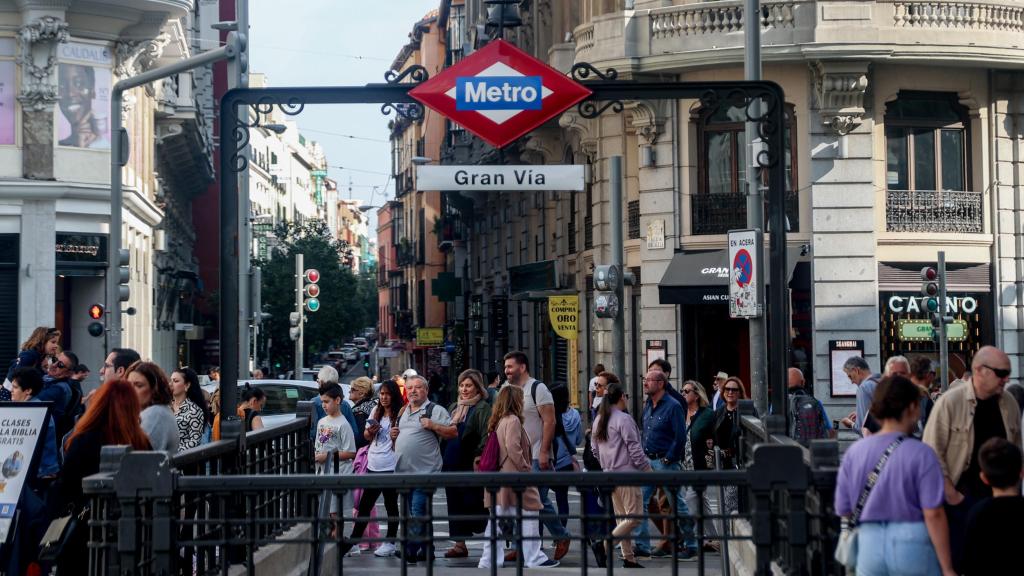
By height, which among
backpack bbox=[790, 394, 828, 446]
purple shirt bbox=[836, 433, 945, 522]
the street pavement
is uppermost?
purple shirt bbox=[836, 433, 945, 522]

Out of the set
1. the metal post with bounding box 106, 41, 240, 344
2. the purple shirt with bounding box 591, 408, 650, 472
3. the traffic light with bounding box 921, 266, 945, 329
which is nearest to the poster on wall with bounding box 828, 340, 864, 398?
→ the traffic light with bounding box 921, 266, 945, 329

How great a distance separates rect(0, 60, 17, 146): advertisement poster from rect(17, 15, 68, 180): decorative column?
0.29m

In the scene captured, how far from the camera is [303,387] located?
23703 mm

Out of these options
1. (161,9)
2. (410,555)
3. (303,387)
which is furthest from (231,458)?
(161,9)

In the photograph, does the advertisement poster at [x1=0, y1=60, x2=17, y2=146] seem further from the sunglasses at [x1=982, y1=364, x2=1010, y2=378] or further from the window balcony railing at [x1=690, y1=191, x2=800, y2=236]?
the sunglasses at [x1=982, y1=364, x2=1010, y2=378]

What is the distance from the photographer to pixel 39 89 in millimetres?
33969

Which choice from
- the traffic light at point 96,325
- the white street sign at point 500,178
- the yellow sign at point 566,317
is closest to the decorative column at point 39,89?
the traffic light at point 96,325

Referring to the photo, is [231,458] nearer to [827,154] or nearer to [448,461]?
[448,461]

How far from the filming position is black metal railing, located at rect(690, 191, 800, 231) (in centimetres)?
2998

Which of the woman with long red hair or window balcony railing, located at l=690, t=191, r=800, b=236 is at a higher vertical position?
window balcony railing, located at l=690, t=191, r=800, b=236

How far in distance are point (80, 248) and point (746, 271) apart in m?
21.7

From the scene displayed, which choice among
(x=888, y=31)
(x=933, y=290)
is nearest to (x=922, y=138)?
(x=888, y=31)

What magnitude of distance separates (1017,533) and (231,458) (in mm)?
5289

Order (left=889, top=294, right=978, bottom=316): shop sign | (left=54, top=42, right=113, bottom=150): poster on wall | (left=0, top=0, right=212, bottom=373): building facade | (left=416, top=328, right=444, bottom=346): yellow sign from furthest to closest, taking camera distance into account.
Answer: (left=416, top=328, right=444, bottom=346): yellow sign
(left=54, top=42, right=113, bottom=150): poster on wall
(left=0, top=0, right=212, bottom=373): building facade
(left=889, top=294, right=978, bottom=316): shop sign
